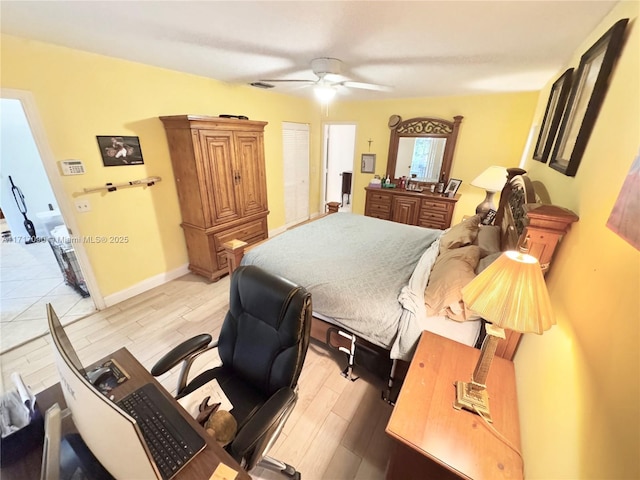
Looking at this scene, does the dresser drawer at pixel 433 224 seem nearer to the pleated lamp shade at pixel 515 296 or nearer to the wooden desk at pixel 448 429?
the wooden desk at pixel 448 429

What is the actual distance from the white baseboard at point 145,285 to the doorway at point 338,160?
3.45 metres

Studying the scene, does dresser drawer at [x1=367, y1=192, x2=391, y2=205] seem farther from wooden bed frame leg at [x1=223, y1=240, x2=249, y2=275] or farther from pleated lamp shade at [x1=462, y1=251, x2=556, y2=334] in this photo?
pleated lamp shade at [x1=462, y1=251, x2=556, y2=334]

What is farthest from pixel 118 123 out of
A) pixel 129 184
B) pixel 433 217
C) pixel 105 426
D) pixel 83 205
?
pixel 433 217

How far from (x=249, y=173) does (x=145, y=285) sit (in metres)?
1.89

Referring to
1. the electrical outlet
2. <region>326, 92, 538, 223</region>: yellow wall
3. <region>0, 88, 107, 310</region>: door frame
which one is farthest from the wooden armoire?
<region>326, 92, 538, 223</region>: yellow wall

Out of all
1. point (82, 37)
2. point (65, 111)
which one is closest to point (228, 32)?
point (82, 37)

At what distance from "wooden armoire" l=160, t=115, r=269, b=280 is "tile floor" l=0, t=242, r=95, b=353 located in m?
1.30

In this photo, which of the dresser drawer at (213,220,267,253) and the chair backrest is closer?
the chair backrest

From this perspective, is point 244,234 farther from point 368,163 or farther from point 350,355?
point 368,163

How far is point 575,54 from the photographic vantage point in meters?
1.88

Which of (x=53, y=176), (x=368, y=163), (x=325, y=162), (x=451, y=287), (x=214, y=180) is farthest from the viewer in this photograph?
(x=325, y=162)

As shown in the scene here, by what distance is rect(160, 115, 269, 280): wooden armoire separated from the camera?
286cm

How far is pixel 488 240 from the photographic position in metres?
2.15

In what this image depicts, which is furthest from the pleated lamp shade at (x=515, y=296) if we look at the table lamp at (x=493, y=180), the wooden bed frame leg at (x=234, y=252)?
the table lamp at (x=493, y=180)
